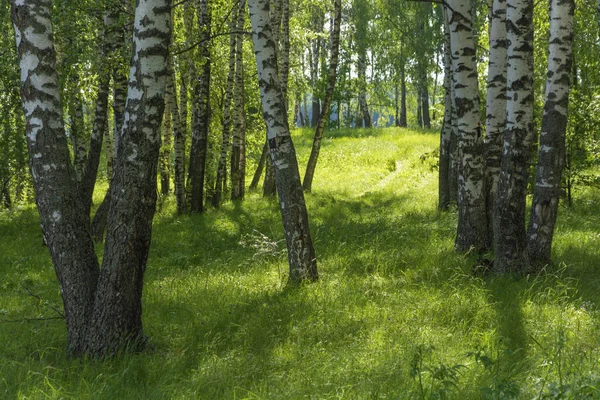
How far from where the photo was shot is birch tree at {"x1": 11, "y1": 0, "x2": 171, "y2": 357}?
17.2 feet

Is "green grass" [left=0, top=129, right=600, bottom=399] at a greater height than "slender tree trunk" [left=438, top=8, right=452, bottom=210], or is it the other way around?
"slender tree trunk" [left=438, top=8, right=452, bottom=210]

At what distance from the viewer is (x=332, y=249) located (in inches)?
405

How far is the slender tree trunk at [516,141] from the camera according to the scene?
7.67 m

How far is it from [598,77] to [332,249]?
1019 cm

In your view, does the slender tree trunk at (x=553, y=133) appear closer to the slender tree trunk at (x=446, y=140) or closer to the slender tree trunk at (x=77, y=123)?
the slender tree trunk at (x=446, y=140)

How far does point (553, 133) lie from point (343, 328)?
4091mm

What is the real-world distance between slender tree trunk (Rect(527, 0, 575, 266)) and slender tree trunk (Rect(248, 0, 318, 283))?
3060mm

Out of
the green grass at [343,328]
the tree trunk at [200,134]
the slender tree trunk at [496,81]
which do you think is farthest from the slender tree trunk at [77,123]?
the slender tree trunk at [496,81]

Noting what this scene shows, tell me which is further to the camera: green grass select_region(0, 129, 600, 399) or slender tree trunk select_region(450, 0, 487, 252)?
slender tree trunk select_region(450, 0, 487, 252)

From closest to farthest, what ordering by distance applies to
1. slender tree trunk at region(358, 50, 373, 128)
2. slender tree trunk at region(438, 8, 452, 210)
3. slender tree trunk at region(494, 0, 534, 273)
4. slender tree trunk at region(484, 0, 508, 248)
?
1. slender tree trunk at region(494, 0, 534, 273)
2. slender tree trunk at region(484, 0, 508, 248)
3. slender tree trunk at region(438, 8, 452, 210)
4. slender tree trunk at region(358, 50, 373, 128)

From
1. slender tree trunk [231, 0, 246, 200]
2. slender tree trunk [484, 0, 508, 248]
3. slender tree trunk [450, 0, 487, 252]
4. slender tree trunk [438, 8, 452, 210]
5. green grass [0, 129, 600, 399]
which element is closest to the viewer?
green grass [0, 129, 600, 399]

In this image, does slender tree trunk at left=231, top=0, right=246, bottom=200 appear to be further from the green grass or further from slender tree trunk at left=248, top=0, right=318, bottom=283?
slender tree trunk at left=248, top=0, right=318, bottom=283

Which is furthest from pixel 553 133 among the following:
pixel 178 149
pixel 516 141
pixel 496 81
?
pixel 178 149

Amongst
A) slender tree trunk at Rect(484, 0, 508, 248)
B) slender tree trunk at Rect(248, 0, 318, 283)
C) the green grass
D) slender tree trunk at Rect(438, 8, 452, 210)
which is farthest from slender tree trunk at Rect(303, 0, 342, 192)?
slender tree trunk at Rect(248, 0, 318, 283)
